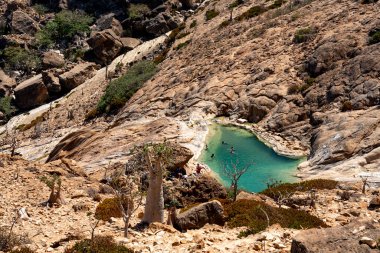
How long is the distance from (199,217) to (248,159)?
62.0 ft

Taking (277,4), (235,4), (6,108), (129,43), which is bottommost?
(6,108)

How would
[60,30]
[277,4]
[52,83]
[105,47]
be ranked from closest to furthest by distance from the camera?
[277,4] < [52,83] < [105,47] < [60,30]

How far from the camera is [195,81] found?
5362 centimetres

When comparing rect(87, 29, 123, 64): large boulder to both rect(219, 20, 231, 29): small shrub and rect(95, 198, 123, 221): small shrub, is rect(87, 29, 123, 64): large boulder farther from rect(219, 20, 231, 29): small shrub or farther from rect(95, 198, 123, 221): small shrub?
rect(95, 198, 123, 221): small shrub

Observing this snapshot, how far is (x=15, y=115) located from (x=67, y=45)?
29.0 m

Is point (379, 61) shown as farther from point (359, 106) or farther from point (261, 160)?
point (261, 160)

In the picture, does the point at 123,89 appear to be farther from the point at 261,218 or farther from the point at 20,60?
the point at 261,218

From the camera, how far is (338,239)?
10922mm

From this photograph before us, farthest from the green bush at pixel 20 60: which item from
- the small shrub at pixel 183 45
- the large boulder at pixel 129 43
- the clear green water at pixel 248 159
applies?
the clear green water at pixel 248 159

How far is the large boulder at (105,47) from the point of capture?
89250 mm

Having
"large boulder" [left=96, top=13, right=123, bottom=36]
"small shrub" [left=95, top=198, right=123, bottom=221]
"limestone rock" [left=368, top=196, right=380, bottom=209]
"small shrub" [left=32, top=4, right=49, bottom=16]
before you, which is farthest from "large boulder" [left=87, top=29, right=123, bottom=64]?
"limestone rock" [left=368, top=196, right=380, bottom=209]

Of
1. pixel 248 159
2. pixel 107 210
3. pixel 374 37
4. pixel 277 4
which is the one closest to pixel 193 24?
pixel 277 4

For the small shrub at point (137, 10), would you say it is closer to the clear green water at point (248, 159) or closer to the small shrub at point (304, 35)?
the small shrub at point (304, 35)

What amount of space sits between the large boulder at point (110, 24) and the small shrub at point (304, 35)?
56875 mm
